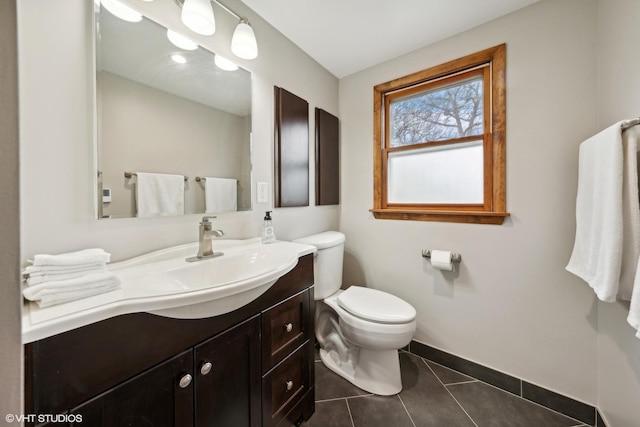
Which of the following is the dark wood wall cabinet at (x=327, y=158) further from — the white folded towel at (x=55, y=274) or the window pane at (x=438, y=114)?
the white folded towel at (x=55, y=274)

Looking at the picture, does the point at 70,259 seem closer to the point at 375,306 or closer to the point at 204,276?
the point at 204,276

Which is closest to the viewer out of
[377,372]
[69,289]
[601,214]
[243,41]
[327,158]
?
[69,289]

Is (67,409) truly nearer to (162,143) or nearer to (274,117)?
(162,143)

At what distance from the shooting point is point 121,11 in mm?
881

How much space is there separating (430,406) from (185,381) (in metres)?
1.31

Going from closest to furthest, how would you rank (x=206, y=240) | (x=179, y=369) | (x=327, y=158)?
(x=179, y=369) < (x=206, y=240) < (x=327, y=158)

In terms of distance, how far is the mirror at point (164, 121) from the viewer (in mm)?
858

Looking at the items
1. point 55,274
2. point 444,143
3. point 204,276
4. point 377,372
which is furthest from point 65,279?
point 444,143

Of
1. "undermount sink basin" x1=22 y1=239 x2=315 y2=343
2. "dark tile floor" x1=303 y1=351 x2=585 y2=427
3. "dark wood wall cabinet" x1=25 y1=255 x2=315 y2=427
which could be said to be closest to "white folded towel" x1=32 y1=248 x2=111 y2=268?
"undermount sink basin" x1=22 y1=239 x2=315 y2=343


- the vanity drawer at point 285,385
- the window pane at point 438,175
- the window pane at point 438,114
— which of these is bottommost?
the vanity drawer at point 285,385

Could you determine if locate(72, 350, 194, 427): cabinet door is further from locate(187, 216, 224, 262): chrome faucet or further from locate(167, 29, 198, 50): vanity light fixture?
locate(167, 29, 198, 50): vanity light fixture

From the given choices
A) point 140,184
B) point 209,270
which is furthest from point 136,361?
point 140,184

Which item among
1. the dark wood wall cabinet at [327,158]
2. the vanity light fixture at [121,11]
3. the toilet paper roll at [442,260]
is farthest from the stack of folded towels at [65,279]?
the toilet paper roll at [442,260]

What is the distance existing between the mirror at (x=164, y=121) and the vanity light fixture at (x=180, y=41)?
2 cm
